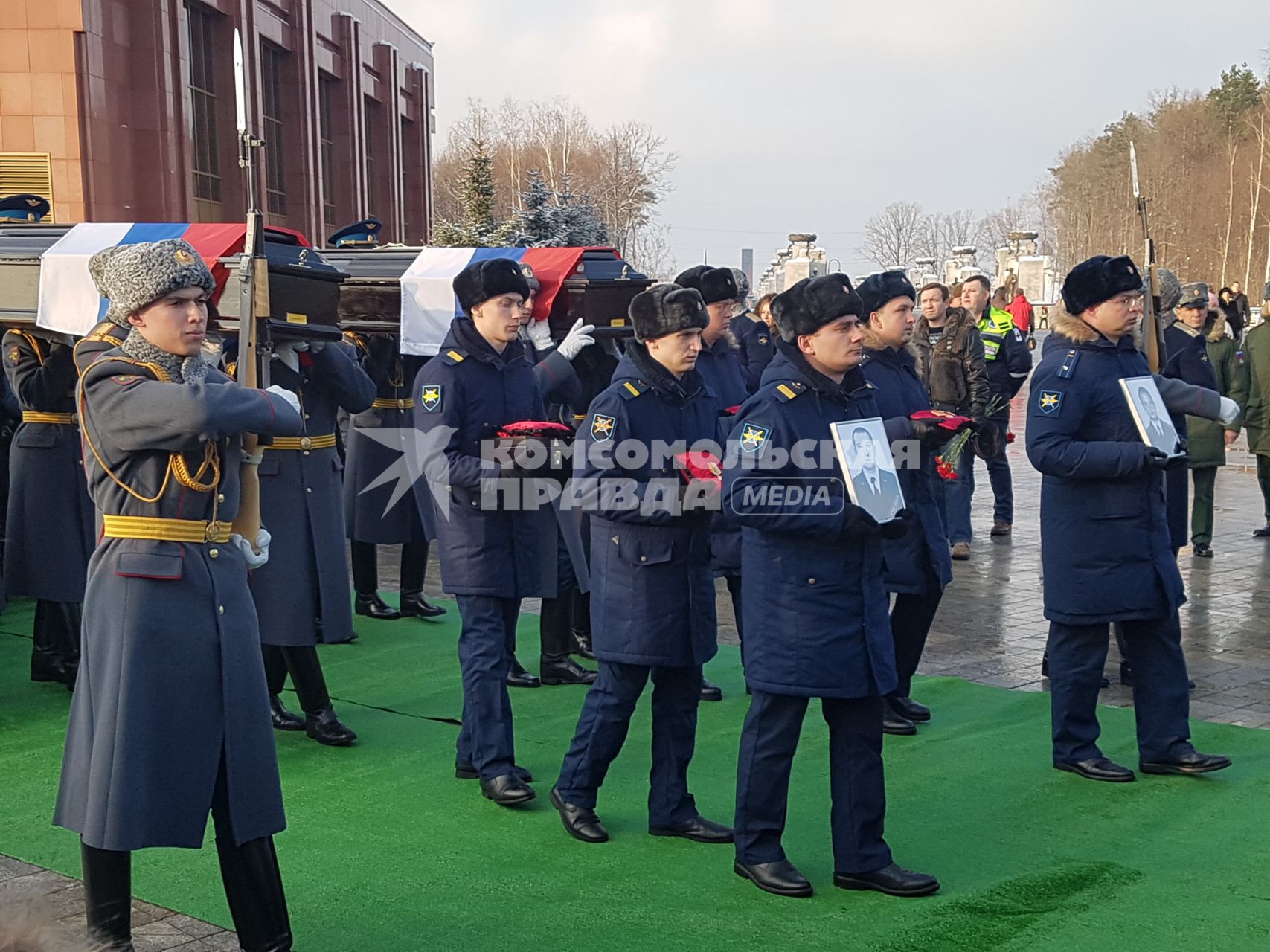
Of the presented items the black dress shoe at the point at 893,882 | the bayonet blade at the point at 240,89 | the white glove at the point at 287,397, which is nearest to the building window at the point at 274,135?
the bayonet blade at the point at 240,89

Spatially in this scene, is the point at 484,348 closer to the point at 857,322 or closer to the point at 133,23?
the point at 857,322

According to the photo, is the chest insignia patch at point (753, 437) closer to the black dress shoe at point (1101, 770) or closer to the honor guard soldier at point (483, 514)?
the honor guard soldier at point (483, 514)

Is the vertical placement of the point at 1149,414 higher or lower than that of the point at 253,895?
higher

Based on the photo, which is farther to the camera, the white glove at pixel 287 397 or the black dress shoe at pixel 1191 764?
the black dress shoe at pixel 1191 764

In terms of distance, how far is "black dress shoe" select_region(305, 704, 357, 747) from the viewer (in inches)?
232

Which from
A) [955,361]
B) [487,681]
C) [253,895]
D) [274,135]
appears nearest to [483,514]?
[487,681]

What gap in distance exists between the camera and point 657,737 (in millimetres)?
4750

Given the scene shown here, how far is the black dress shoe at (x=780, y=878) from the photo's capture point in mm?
4172

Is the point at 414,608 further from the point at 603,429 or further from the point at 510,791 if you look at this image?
the point at 603,429

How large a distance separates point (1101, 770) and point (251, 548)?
10.7 feet

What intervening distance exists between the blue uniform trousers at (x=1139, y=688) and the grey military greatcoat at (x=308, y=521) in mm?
2859

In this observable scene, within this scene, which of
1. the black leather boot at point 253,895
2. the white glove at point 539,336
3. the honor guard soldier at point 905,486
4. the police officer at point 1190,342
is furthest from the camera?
the police officer at point 1190,342

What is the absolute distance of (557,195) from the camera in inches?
805

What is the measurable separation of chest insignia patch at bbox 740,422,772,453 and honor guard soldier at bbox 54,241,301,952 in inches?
51.4
